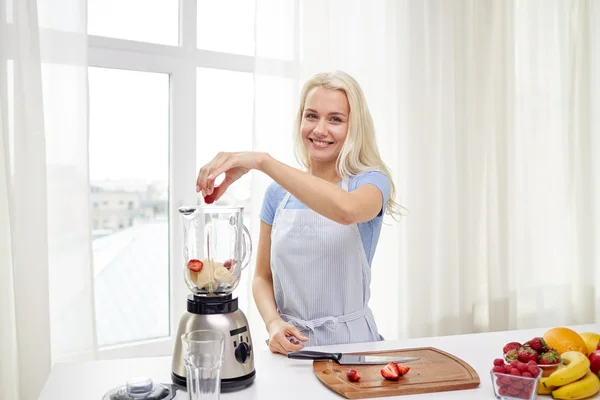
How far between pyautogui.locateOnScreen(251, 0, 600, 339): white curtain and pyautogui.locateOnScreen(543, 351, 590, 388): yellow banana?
1.47 m

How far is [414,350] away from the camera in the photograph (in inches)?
63.7

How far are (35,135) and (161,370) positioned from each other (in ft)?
3.47

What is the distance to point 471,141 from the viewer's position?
310cm

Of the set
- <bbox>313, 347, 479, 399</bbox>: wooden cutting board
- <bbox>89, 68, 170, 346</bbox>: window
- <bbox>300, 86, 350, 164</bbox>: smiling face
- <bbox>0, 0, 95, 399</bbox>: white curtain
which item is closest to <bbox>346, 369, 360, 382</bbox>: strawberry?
<bbox>313, 347, 479, 399</bbox>: wooden cutting board

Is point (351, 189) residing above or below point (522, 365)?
above

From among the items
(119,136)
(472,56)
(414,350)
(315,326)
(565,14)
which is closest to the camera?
(414,350)

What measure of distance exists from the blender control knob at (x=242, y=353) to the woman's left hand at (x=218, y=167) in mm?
400

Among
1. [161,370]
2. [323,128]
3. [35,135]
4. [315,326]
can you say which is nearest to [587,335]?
[315,326]

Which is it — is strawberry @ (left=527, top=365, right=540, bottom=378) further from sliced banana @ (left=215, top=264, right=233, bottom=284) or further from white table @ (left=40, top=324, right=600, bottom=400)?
sliced banana @ (left=215, top=264, right=233, bottom=284)

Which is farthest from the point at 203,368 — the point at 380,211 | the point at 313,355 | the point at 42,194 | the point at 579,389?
the point at 42,194

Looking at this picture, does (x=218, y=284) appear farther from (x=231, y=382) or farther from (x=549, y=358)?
(x=549, y=358)

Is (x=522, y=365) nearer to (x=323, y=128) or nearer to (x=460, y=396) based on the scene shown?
(x=460, y=396)

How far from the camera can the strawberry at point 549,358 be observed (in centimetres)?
133

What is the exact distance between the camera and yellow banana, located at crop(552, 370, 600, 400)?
1.28m
